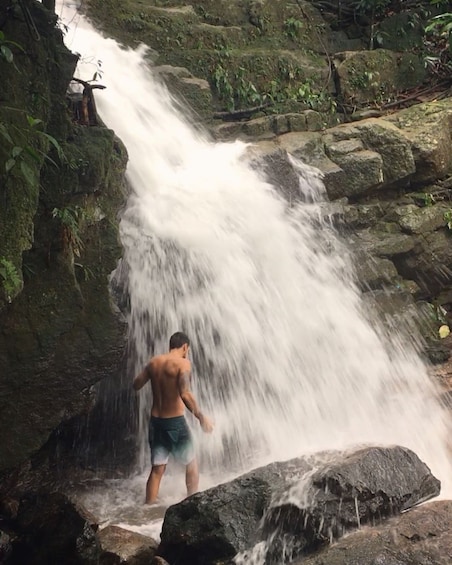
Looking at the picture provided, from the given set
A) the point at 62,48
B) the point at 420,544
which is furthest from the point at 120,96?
the point at 420,544

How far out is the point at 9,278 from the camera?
3.89 meters

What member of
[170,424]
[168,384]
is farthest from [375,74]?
[170,424]

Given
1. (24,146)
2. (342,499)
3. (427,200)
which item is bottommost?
(342,499)

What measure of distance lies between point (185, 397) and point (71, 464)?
189 centimetres

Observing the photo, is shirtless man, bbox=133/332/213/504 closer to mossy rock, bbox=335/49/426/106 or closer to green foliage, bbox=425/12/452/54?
green foliage, bbox=425/12/452/54

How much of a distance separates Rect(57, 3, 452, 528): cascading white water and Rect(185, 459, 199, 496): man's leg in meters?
0.42

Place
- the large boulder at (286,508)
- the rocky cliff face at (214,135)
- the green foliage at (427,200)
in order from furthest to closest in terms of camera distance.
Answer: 1. the green foliage at (427,200)
2. the rocky cliff face at (214,135)
3. the large boulder at (286,508)

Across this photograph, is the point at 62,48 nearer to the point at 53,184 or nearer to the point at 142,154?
the point at 53,184

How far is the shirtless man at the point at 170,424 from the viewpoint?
551 centimetres

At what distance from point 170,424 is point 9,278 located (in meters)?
2.42

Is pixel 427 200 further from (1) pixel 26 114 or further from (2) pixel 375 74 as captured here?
(1) pixel 26 114

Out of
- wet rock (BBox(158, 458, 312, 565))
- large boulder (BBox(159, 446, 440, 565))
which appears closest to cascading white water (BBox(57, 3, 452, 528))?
large boulder (BBox(159, 446, 440, 565))

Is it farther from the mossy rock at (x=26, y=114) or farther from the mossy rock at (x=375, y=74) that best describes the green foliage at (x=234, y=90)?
the mossy rock at (x=26, y=114)

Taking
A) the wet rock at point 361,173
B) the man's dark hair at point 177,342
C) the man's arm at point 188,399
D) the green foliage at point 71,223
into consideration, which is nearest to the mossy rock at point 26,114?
the green foliage at point 71,223
